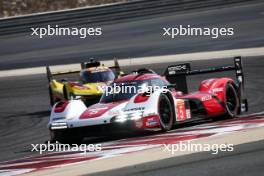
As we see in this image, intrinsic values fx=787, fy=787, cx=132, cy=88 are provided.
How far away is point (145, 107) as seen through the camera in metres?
12.9

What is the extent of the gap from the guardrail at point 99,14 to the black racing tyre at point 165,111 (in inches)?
866

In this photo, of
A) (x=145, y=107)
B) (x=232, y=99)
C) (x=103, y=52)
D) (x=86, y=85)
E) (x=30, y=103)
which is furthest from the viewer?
(x=103, y=52)

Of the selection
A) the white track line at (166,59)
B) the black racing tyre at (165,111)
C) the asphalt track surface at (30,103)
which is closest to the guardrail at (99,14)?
the white track line at (166,59)

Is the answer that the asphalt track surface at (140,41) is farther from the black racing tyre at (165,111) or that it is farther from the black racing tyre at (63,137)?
the black racing tyre at (63,137)

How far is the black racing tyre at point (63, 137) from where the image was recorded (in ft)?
43.9

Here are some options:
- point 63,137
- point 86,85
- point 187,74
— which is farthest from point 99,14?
point 63,137

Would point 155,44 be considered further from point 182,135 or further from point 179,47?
point 182,135

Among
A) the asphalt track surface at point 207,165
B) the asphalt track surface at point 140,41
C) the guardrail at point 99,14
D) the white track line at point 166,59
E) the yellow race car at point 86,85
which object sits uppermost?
the guardrail at point 99,14

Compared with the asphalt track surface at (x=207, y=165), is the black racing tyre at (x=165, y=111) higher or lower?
higher

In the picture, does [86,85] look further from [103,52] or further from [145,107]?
[103,52]

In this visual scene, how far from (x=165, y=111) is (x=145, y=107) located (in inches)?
22.2

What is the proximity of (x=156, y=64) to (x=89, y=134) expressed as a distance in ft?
48.1

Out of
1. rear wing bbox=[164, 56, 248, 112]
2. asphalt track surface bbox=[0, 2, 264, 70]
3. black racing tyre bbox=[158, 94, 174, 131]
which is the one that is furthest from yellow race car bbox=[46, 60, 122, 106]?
asphalt track surface bbox=[0, 2, 264, 70]

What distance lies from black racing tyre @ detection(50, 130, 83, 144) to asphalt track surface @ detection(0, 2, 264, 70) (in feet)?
52.8
